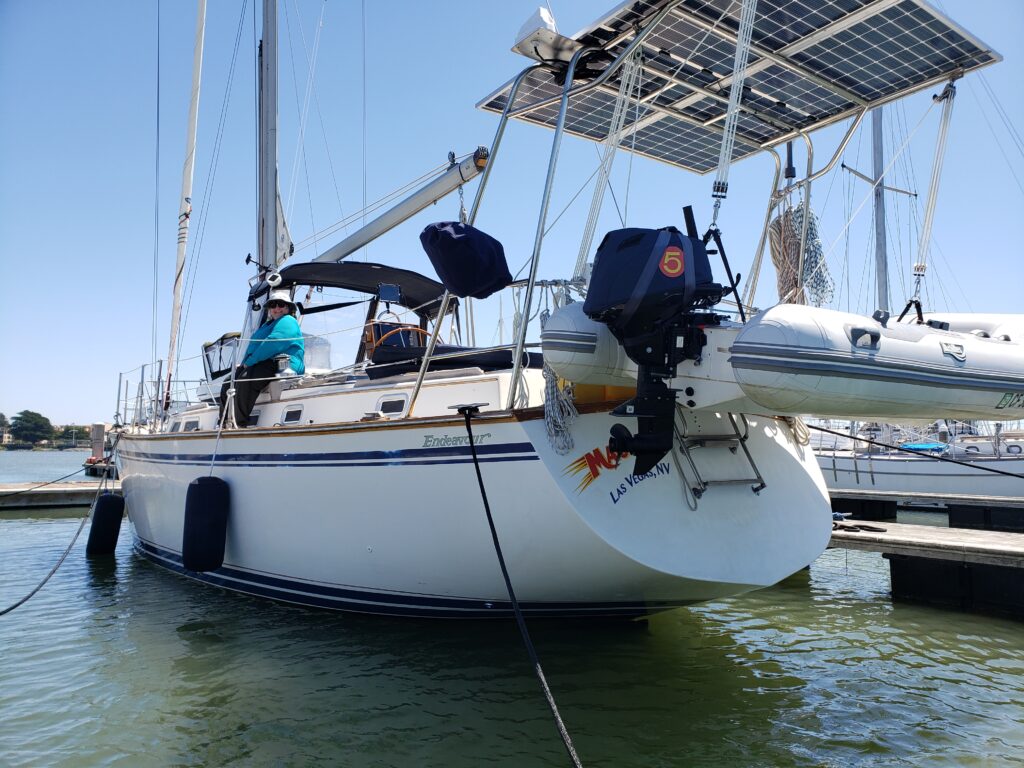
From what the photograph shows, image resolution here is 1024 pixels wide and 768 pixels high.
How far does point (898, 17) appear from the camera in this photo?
5426mm

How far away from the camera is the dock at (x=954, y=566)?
6676mm

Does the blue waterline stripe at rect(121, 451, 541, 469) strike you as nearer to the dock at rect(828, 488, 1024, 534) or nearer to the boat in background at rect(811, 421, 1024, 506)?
the dock at rect(828, 488, 1024, 534)

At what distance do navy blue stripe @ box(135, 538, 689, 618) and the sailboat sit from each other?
0.02 meters

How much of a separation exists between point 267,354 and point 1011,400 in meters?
6.01

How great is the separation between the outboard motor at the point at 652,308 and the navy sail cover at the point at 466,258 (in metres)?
0.95

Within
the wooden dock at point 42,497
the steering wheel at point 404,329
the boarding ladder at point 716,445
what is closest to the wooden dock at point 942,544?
the boarding ladder at point 716,445

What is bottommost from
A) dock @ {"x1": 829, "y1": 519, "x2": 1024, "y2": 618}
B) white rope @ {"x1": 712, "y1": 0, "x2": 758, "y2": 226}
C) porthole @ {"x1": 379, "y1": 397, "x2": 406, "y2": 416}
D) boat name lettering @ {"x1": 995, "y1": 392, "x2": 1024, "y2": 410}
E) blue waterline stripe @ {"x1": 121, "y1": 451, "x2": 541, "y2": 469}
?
dock @ {"x1": 829, "y1": 519, "x2": 1024, "y2": 618}

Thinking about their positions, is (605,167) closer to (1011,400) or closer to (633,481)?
(633,481)

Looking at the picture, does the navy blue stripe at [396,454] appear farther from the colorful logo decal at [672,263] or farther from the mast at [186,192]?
the mast at [186,192]

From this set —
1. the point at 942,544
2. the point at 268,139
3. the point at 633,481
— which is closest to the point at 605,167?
the point at 633,481

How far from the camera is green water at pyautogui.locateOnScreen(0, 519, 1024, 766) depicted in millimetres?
3738

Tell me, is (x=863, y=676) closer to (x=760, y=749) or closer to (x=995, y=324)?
(x=760, y=749)

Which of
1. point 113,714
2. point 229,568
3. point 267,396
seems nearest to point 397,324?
point 267,396

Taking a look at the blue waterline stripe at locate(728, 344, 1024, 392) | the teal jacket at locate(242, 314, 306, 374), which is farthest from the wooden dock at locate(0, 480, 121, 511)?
the blue waterline stripe at locate(728, 344, 1024, 392)
